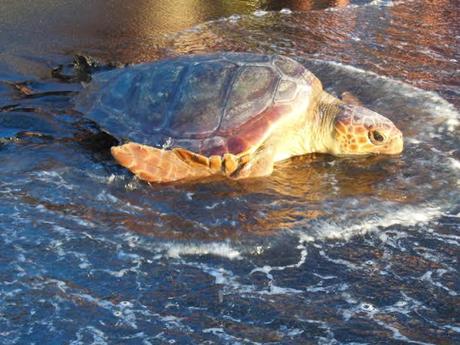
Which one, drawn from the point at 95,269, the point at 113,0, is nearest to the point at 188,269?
the point at 95,269

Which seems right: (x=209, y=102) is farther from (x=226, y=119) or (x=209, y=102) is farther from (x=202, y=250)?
(x=202, y=250)

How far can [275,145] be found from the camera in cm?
480

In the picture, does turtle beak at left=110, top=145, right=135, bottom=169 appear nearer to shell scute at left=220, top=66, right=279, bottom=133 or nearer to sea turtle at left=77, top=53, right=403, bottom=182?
sea turtle at left=77, top=53, right=403, bottom=182

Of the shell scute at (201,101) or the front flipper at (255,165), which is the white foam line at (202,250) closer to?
the front flipper at (255,165)

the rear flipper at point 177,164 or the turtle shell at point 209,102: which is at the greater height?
the turtle shell at point 209,102

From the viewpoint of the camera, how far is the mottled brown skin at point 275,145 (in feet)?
14.7

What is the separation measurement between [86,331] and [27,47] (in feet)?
19.0

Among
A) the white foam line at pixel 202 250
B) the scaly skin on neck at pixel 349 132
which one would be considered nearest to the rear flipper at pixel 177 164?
the scaly skin on neck at pixel 349 132

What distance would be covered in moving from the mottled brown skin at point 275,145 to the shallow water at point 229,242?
4.9 inches

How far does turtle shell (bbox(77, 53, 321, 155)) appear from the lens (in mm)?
4668

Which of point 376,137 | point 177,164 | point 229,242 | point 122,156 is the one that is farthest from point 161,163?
point 376,137

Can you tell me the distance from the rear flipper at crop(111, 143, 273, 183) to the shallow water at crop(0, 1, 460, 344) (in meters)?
0.11

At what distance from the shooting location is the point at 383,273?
3309mm

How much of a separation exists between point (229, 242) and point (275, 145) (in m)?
1.43
